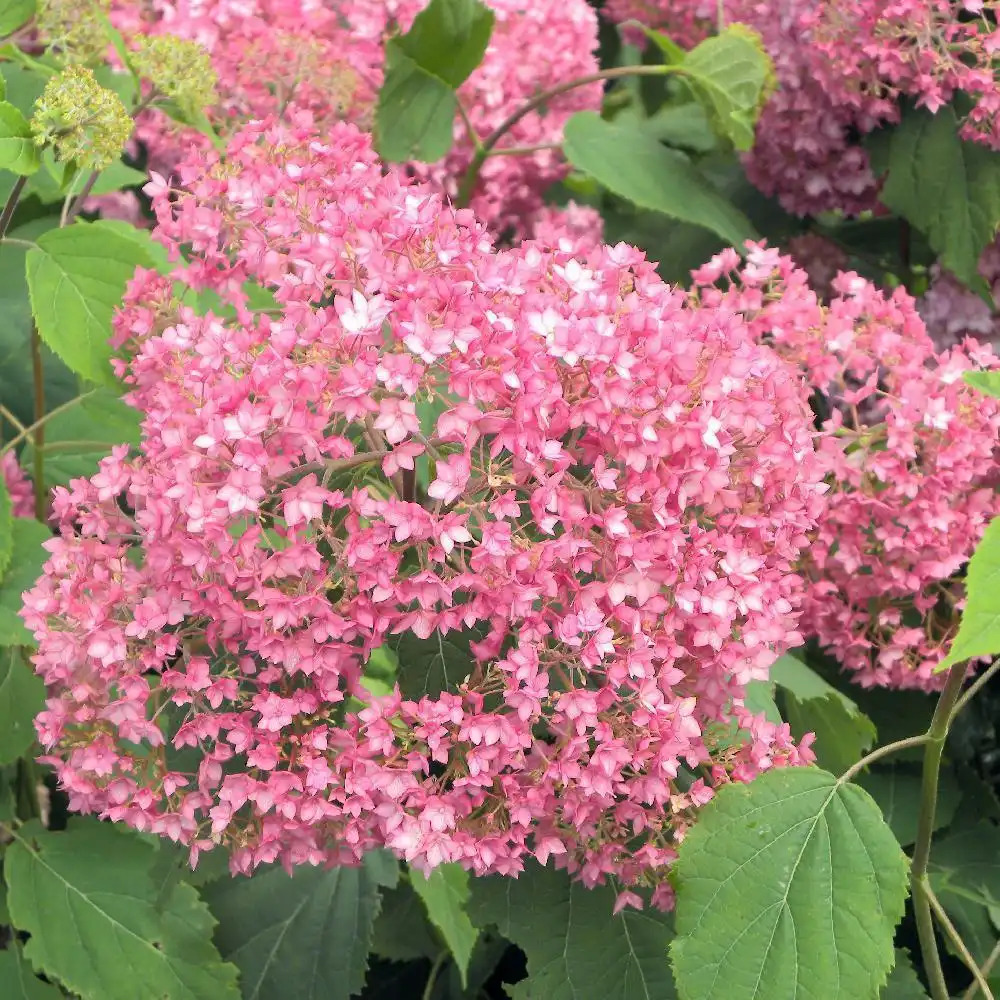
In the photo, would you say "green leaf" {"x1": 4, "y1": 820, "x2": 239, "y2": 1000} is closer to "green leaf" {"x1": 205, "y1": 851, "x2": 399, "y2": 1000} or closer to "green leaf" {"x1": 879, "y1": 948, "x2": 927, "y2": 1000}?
"green leaf" {"x1": 205, "y1": 851, "x2": 399, "y2": 1000}

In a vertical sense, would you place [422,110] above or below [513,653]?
above

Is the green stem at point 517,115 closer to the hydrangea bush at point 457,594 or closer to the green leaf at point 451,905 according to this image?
the hydrangea bush at point 457,594

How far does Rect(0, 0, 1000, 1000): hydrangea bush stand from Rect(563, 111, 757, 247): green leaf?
257 mm

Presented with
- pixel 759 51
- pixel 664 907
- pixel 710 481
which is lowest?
pixel 664 907

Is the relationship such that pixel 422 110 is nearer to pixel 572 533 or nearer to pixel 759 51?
pixel 759 51

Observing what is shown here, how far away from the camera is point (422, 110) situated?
4.42 ft

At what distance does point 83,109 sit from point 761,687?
623 mm

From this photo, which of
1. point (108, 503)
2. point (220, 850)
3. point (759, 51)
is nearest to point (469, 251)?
point (108, 503)

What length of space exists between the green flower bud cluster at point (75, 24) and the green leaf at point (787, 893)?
2.47ft

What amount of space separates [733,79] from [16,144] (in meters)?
0.71

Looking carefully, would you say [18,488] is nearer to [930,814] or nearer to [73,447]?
[73,447]

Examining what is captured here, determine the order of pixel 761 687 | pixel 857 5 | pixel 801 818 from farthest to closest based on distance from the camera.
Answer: pixel 857 5, pixel 761 687, pixel 801 818

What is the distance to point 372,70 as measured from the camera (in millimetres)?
1441

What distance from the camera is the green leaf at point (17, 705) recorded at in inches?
42.7
